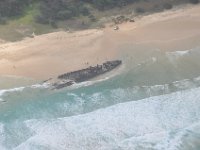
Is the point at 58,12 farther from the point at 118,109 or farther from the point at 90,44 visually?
the point at 118,109

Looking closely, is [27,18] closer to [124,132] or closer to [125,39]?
[125,39]

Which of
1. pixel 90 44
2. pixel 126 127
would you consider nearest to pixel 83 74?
pixel 90 44

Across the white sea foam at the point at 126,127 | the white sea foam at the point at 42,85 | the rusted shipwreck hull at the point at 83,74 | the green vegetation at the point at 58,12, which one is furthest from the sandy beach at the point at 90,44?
the white sea foam at the point at 126,127

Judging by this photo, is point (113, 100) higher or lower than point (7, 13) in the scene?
lower

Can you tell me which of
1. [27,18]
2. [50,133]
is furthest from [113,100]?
[27,18]

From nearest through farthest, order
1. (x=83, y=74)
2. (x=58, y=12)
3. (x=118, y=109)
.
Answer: (x=118, y=109)
(x=83, y=74)
(x=58, y=12)

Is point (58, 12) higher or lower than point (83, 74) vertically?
higher
